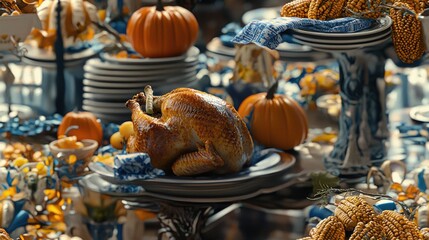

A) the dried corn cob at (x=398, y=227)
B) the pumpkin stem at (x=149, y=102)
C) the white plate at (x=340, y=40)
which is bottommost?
the pumpkin stem at (x=149, y=102)

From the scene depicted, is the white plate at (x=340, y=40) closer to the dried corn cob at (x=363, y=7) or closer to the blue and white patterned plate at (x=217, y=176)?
the dried corn cob at (x=363, y=7)

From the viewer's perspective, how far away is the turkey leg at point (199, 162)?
7.36ft

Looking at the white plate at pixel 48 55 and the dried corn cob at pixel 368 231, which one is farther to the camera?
the white plate at pixel 48 55

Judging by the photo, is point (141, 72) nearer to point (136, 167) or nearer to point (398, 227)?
point (136, 167)

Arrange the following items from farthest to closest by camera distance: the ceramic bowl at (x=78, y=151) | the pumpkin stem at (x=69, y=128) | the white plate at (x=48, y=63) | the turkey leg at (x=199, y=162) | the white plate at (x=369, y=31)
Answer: the white plate at (x=48, y=63) → the pumpkin stem at (x=69, y=128) → the ceramic bowl at (x=78, y=151) → the white plate at (x=369, y=31) → the turkey leg at (x=199, y=162)

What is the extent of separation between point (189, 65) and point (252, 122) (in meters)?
0.45

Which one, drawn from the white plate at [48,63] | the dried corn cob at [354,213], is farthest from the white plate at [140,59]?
the dried corn cob at [354,213]

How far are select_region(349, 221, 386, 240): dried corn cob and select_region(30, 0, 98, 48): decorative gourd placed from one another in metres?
1.68

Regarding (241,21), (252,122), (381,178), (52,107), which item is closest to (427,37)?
(381,178)

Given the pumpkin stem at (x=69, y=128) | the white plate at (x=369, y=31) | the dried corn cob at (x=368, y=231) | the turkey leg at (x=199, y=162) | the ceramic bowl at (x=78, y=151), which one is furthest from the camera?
the pumpkin stem at (x=69, y=128)

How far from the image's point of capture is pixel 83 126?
2822mm

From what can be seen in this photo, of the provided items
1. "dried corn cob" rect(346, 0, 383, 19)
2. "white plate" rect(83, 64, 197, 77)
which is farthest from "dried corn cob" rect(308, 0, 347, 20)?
"white plate" rect(83, 64, 197, 77)

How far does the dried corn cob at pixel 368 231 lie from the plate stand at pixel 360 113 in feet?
2.94

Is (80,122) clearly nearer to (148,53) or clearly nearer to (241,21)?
(148,53)
